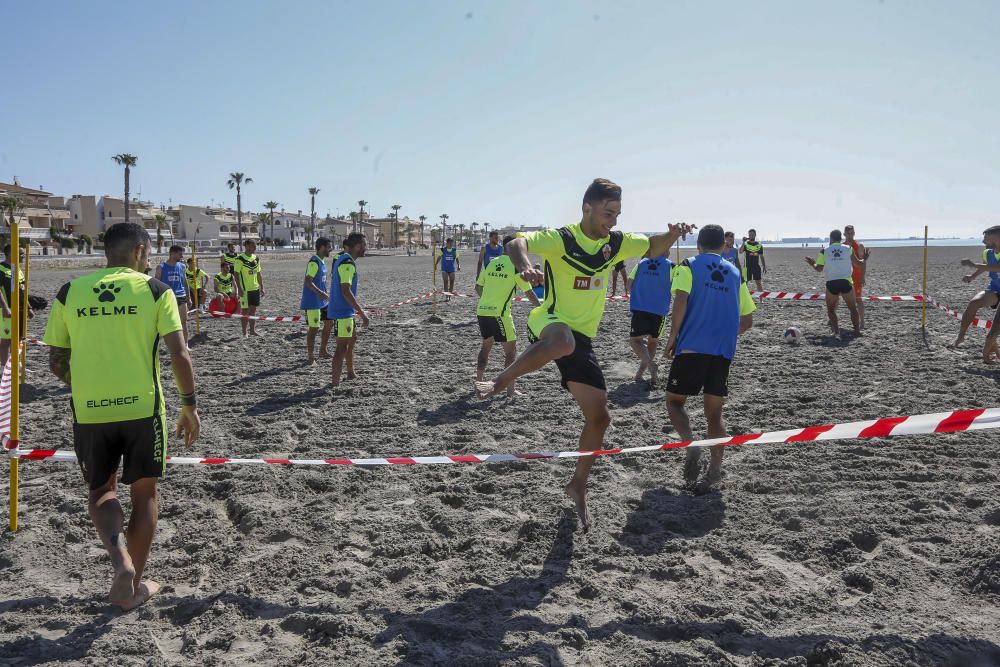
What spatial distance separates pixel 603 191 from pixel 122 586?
3383 millimetres

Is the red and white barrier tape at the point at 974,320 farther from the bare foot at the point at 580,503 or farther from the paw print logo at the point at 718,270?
the bare foot at the point at 580,503

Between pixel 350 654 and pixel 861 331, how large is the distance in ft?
37.8

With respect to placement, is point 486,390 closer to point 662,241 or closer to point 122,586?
point 662,241

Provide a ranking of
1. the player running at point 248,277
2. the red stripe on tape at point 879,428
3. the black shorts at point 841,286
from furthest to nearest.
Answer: the player running at point 248,277
the black shorts at point 841,286
the red stripe on tape at point 879,428

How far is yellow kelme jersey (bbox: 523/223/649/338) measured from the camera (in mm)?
4250

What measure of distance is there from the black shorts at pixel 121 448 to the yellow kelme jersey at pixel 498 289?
4905 mm

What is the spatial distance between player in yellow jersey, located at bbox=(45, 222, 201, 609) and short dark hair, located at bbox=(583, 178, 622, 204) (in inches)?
97.3

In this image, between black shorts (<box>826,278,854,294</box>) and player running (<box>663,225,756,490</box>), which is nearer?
player running (<box>663,225,756,490</box>)

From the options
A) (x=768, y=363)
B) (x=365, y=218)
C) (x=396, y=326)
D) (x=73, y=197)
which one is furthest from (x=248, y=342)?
(x=365, y=218)

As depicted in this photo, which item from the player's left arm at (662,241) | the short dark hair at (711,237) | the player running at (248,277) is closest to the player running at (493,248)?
the player running at (248,277)

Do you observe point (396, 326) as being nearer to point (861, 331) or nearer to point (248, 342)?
point (248, 342)

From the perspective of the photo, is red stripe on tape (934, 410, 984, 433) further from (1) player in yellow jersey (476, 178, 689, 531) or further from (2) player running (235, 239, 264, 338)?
(2) player running (235, 239, 264, 338)

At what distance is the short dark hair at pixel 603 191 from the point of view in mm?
4273

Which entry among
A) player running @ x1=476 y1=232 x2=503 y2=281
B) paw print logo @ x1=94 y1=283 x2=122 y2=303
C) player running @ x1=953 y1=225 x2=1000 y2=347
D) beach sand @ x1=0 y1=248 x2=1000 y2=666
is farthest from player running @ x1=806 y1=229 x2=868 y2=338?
paw print logo @ x1=94 y1=283 x2=122 y2=303
